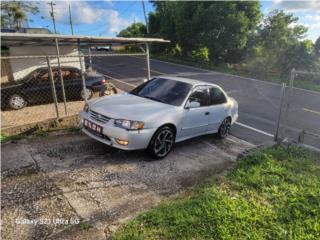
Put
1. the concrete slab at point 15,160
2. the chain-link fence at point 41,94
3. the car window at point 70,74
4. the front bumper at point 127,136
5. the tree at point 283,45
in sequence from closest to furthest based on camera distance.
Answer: the concrete slab at point 15,160 < the front bumper at point 127,136 < the chain-link fence at point 41,94 < the car window at point 70,74 < the tree at point 283,45

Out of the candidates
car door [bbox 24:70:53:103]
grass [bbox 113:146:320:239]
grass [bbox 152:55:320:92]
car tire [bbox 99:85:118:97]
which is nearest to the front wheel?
grass [bbox 113:146:320:239]

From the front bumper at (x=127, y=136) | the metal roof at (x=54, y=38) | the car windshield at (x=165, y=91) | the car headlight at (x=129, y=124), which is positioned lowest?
the front bumper at (x=127, y=136)

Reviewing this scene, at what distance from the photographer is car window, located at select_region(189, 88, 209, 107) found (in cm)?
605

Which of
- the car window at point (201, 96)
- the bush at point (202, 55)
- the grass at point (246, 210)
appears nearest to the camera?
the grass at point (246, 210)

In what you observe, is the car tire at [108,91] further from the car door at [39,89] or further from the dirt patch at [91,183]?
the dirt patch at [91,183]

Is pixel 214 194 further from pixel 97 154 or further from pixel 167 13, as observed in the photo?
pixel 167 13

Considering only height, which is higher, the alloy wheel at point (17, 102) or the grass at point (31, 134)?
the alloy wheel at point (17, 102)

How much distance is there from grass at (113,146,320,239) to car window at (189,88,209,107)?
182 centimetres

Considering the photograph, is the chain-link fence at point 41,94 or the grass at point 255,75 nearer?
the chain-link fence at point 41,94

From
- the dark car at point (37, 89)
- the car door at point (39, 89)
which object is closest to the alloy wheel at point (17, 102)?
the dark car at point (37, 89)

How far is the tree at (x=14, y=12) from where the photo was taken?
29172 mm

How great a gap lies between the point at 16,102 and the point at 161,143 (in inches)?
245

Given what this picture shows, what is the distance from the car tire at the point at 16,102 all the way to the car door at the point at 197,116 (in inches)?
246

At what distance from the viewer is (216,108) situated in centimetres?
661
